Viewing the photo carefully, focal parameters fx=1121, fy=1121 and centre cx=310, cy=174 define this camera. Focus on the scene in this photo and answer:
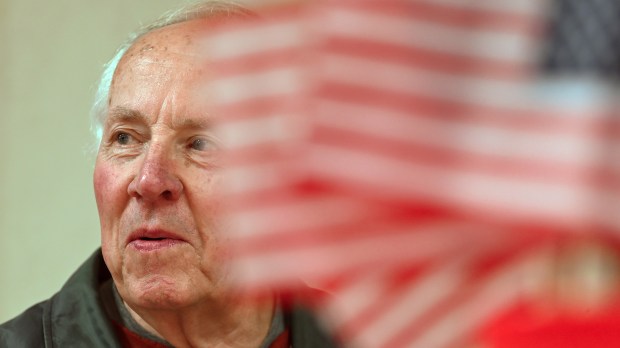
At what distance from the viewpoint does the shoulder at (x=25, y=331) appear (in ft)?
7.05

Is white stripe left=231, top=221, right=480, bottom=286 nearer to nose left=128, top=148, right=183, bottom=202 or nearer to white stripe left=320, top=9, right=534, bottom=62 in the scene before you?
white stripe left=320, top=9, right=534, bottom=62

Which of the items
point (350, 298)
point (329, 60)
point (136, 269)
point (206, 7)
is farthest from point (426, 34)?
point (206, 7)

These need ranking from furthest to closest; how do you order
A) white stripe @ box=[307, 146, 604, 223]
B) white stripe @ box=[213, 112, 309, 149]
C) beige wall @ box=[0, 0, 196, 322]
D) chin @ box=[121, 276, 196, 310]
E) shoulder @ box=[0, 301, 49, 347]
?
beige wall @ box=[0, 0, 196, 322] → shoulder @ box=[0, 301, 49, 347] → chin @ box=[121, 276, 196, 310] → white stripe @ box=[213, 112, 309, 149] → white stripe @ box=[307, 146, 604, 223]

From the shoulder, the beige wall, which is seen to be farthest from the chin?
the beige wall

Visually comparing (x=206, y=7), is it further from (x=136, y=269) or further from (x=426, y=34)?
(x=426, y=34)

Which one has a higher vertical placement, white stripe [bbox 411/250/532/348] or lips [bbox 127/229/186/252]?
lips [bbox 127/229/186/252]

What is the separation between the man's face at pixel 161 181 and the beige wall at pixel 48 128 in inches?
59.5

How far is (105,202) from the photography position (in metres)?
2.11

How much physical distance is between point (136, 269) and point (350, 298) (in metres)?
1.39

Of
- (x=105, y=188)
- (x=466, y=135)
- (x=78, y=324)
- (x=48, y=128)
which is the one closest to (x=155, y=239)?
(x=105, y=188)

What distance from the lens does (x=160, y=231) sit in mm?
2062

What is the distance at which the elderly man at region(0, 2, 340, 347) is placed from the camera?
6.77 ft

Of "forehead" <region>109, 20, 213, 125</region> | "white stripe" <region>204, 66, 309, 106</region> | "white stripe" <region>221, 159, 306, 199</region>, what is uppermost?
"forehead" <region>109, 20, 213, 125</region>

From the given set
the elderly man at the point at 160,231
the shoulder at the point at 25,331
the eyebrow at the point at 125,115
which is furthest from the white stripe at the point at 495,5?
the shoulder at the point at 25,331
